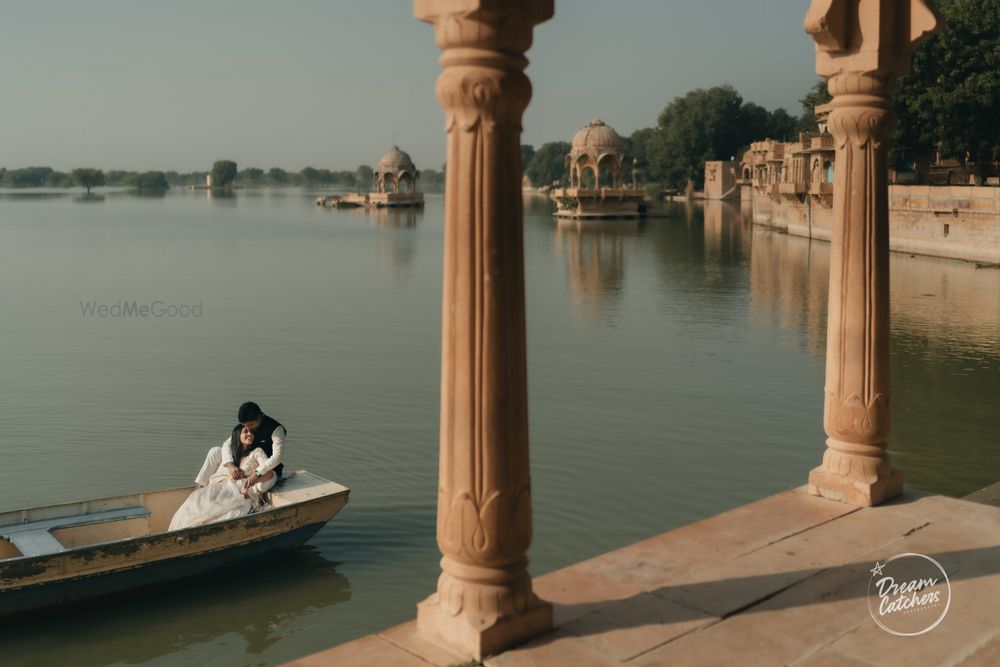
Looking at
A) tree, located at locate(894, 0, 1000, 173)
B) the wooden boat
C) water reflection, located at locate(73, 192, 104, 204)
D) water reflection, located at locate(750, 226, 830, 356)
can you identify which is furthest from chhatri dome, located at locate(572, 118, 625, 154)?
water reflection, located at locate(73, 192, 104, 204)

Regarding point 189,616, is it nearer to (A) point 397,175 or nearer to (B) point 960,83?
(B) point 960,83

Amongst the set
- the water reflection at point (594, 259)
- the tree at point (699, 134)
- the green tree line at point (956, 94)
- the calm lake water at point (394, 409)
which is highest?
the tree at point (699, 134)

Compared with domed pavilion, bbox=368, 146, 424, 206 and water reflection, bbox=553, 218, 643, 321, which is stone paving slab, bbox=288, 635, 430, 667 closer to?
water reflection, bbox=553, 218, 643, 321

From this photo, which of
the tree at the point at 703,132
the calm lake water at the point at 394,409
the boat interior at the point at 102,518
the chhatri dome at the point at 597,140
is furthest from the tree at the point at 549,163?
the boat interior at the point at 102,518

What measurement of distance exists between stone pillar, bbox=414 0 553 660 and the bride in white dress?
339 centimetres

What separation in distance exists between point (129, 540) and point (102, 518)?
68 cm

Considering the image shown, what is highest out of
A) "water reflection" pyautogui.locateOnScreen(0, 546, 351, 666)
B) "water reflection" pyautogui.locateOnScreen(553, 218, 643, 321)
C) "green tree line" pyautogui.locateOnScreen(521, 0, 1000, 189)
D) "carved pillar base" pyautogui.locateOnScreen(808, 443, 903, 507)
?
"green tree line" pyautogui.locateOnScreen(521, 0, 1000, 189)

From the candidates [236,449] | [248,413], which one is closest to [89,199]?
[236,449]

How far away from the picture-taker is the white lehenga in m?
7.33

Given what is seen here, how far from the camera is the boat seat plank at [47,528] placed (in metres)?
6.92

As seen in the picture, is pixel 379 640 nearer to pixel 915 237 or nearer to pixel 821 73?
pixel 821 73

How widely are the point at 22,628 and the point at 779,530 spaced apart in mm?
4654

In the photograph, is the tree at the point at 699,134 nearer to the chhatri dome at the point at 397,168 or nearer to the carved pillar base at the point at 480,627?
the chhatri dome at the point at 397,168

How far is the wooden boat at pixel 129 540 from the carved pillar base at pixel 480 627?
3136 millimetres
